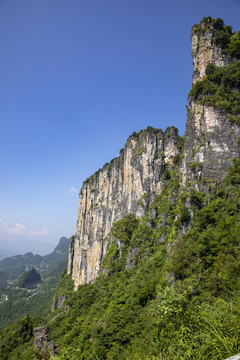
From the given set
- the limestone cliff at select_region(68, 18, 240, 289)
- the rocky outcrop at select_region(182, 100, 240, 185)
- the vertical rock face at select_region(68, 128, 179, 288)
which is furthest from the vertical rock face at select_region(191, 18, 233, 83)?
the vertical rock face at select_region(68, 128, 179, 288)

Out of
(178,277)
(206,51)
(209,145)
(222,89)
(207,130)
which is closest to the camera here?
(178,277)

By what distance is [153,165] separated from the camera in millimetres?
38031

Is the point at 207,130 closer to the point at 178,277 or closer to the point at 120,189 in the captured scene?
the point at 178,277

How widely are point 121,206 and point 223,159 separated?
86.1 feet

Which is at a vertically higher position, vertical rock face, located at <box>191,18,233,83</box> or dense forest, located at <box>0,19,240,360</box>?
vertical rock face, located at <box>191,18,233,83</box>

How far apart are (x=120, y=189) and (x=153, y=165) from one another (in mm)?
10789

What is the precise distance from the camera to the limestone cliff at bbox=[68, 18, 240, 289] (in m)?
20.6

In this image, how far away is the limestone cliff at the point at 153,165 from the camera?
20.6 m

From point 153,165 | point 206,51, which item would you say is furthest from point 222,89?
point 153,165

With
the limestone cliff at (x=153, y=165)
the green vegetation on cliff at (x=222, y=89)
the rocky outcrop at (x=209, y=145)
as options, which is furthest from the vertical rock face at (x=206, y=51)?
the rocky outcrop at (x=209, y=145)

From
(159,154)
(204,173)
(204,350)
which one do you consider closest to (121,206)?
(159,154)

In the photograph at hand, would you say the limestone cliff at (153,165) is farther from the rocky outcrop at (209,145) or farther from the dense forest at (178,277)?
the dense forest at (178,277)

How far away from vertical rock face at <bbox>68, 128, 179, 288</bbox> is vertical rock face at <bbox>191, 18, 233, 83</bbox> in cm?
1393

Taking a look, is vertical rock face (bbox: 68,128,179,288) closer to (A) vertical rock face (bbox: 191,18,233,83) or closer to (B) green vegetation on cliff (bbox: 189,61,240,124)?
(A) vertical rock face (bbox: 191,18,233,83)
